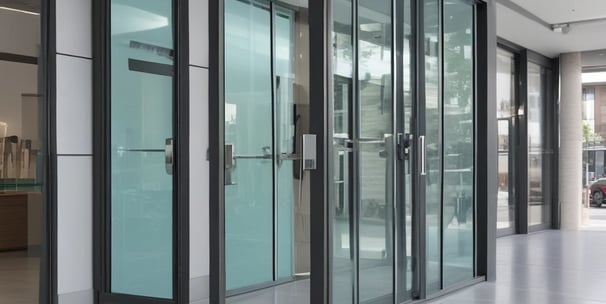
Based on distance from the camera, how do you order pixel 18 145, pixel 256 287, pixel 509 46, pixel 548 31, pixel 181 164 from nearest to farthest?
pixel 181 164 < pixel 256 287 < pixel 548 31 < pixel 18 145 < pixel 509 46

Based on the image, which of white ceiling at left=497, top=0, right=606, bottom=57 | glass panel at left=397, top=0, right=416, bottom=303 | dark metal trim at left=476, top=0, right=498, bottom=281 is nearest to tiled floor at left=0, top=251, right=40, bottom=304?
glass panel at left=397, top=0, right=416, bottom=303

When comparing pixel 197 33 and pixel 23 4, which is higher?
pixel 23 4

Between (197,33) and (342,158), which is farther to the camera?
(197,33)

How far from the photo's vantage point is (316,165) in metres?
3.73

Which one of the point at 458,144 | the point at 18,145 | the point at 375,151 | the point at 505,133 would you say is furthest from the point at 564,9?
the point at 18,145

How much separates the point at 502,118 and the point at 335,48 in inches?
282

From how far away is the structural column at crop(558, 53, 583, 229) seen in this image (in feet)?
37.2

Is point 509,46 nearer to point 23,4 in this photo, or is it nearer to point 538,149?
point 538,149

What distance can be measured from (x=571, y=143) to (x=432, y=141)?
7.05 meters

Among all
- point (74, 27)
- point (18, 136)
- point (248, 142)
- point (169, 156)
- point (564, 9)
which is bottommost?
point (169, 156)

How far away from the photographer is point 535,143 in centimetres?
1110

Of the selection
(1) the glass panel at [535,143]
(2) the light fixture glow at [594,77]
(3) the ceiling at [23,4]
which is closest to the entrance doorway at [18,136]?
(3) the ceiling at [23,4]

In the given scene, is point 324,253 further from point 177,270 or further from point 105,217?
point 105,217

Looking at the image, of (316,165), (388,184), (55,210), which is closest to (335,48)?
(316,165)
